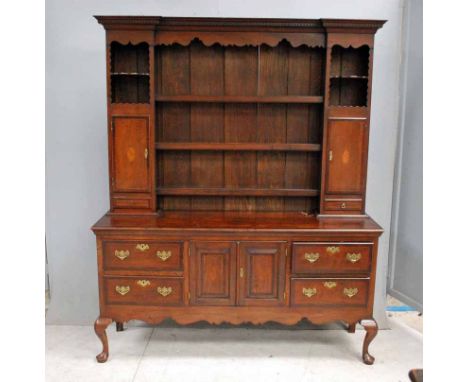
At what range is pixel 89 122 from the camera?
298 centimetres

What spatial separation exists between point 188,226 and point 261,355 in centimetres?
99

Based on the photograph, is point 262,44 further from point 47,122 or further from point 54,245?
point 54,245

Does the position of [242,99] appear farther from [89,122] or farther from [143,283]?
[143,283]

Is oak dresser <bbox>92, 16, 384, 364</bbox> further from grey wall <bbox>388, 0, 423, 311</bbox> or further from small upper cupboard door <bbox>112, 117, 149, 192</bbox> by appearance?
grey wall <bbox>388, 0, 423, 311</bbox>

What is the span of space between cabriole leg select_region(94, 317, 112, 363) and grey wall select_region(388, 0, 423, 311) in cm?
205

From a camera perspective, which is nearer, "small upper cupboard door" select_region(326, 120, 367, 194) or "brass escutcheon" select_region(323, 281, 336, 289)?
"brass escutcheon" select_region(323, 281, 336, 289)

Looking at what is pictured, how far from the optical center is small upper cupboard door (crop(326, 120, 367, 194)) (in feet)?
8.84

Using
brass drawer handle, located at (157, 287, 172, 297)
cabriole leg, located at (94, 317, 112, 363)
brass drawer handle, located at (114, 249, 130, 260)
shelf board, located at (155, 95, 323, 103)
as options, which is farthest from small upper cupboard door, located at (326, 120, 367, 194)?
cabriole leg, located at (94, 317, 112, 363)

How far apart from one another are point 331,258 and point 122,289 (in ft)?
4.18

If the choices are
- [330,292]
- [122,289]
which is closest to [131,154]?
[122,289]

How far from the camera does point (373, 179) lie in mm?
3047

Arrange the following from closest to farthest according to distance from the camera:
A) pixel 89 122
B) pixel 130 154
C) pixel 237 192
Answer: pixel 130 154, pixel 237 192, pixel 89 122

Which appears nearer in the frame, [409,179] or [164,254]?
[164,254]

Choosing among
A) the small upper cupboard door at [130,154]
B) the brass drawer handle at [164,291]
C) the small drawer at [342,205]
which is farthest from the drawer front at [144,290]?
the small drawer at [342,205]
